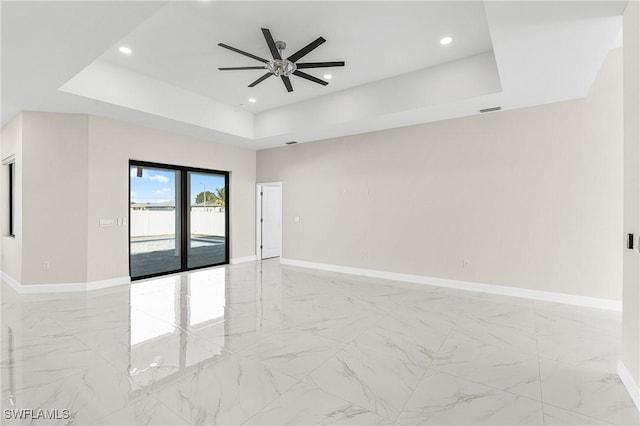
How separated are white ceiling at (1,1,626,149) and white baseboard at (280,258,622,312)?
2.75 metres

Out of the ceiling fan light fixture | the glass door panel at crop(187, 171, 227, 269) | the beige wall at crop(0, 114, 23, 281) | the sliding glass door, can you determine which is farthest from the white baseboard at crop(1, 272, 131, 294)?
the ceiling fan light fixture

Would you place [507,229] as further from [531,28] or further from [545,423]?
[545,423]

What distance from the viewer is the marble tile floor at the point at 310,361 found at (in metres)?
2.03

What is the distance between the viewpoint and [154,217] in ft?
20.0

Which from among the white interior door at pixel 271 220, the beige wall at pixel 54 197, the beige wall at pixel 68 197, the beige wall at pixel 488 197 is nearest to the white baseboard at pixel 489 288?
the beige wall at pixel 488 197

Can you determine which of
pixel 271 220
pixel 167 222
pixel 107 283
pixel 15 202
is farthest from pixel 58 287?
pixel 271 220

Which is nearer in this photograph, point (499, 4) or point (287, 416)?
point (287, 416)

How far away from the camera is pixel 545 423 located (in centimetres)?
191

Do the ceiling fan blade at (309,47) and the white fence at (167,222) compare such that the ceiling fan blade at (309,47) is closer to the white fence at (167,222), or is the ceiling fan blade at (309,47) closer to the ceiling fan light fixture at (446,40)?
the ceiling fan light fixture at (446,40)

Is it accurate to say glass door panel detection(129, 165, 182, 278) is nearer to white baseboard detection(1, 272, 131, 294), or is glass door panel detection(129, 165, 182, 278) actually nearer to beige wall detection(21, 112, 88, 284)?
white baseboard detection(1, 272, 131, 294)

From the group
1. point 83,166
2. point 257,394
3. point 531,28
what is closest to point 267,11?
point 531,28

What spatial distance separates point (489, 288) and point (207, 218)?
18.9 feet

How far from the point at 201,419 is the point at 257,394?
40 cm

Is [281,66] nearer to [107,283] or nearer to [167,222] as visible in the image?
[167,222]
